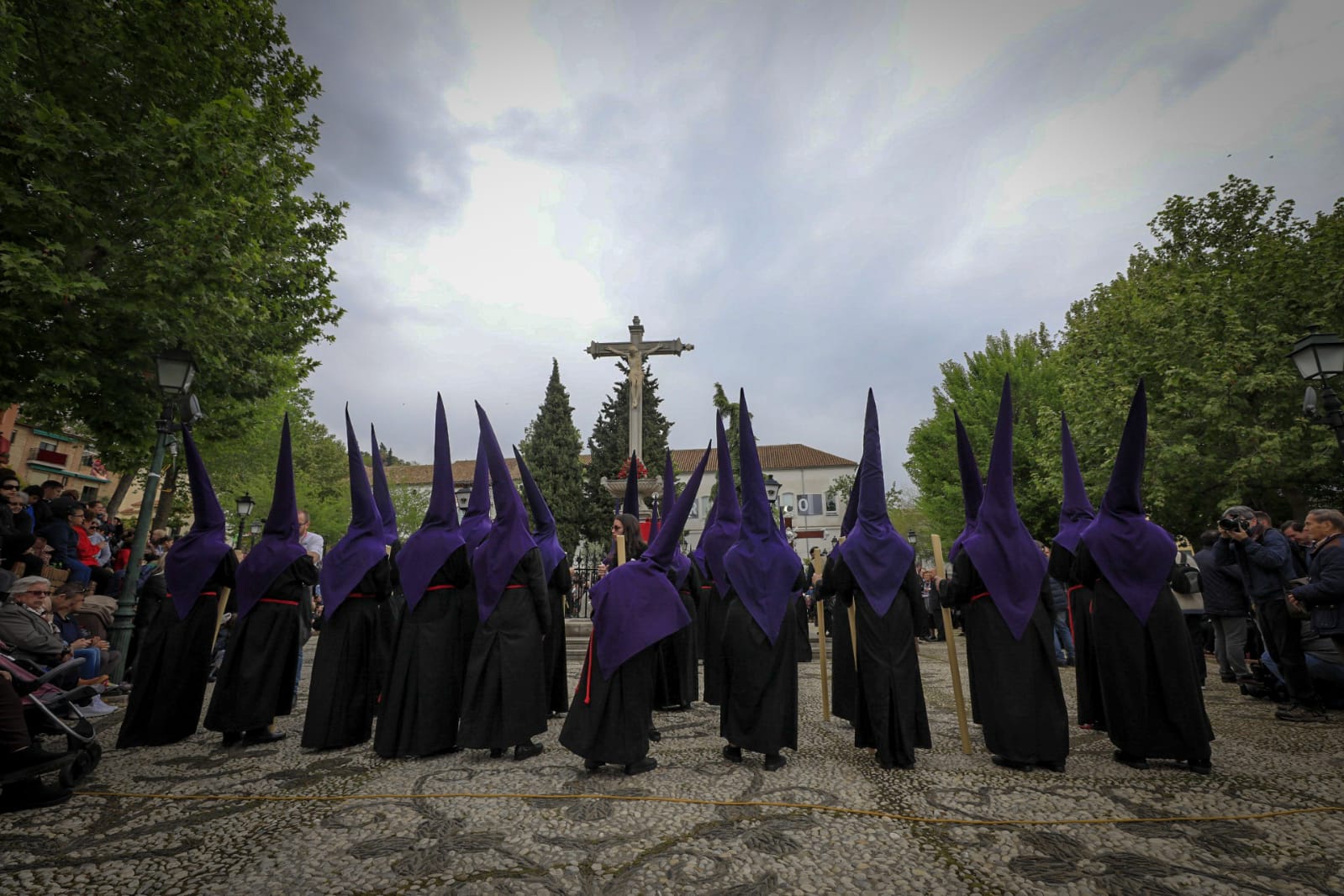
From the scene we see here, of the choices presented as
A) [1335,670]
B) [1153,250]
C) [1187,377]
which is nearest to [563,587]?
[1335,670]

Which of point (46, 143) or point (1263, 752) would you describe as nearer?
point (1263, 752)

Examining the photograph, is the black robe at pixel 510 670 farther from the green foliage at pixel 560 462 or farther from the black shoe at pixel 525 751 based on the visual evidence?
the green foliage at pixel 560 462

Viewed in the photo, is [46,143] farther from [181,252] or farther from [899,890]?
[899,890]

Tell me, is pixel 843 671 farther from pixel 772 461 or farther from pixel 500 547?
pixel 772 461

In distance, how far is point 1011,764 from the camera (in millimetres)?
4520

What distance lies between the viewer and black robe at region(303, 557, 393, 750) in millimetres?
5133

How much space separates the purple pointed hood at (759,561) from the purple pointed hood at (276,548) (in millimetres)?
3748

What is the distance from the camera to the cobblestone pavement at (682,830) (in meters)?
2.73

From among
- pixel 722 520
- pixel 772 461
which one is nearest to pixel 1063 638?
pixel 722 520

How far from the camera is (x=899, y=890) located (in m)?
2.63

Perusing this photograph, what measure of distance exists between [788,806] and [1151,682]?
2929mm

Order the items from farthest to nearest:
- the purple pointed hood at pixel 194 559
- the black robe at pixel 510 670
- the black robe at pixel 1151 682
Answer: the purple pointed hood at pixel 194 559
the black robe at pixel 510 670
the black robe at pixel 1151 682

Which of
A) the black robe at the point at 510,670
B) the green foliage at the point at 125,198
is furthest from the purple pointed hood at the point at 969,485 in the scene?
the green foliage at the point at 125,198

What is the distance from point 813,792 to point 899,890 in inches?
51.8
